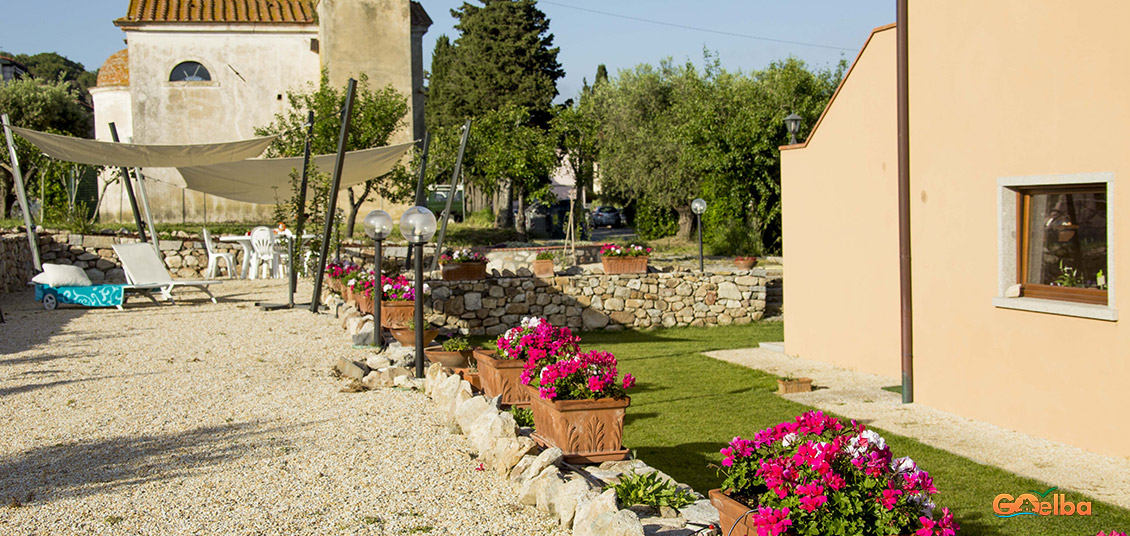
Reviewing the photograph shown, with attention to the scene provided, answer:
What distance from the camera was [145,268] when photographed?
1104 cm

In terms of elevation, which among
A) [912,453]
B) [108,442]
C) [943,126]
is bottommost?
[912,453]

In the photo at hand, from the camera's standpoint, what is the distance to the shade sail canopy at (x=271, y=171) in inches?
461

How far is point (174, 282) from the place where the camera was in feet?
35.3

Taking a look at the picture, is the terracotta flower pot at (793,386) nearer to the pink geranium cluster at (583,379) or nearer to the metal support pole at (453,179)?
the pink geranium cluster at (583,379)

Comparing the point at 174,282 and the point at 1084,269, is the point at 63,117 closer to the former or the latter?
the point at 174,282

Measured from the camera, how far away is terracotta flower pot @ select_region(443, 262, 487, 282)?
1115cm

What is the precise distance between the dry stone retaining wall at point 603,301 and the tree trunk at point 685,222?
12935mm

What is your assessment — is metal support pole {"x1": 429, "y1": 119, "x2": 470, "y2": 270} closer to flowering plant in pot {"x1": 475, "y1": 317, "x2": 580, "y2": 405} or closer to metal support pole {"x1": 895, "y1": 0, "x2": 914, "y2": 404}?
flowering plant in pot {"x1": 475, "y1": 317, "x2": 580, "y2": 405}

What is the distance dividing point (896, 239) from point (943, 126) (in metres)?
1.32

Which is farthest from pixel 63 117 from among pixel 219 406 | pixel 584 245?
pixel 219 406

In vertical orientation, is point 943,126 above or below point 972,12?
below

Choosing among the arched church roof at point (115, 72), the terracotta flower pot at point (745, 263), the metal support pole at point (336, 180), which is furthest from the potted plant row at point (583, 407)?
the arched church roof at point (115, 72)

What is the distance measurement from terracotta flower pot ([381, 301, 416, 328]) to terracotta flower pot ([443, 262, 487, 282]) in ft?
10.2

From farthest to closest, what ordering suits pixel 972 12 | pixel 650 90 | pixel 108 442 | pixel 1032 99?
1. pixel 650 90
2. pixel 972 12
3. pixel 1032 99
4. pixel 108 442
